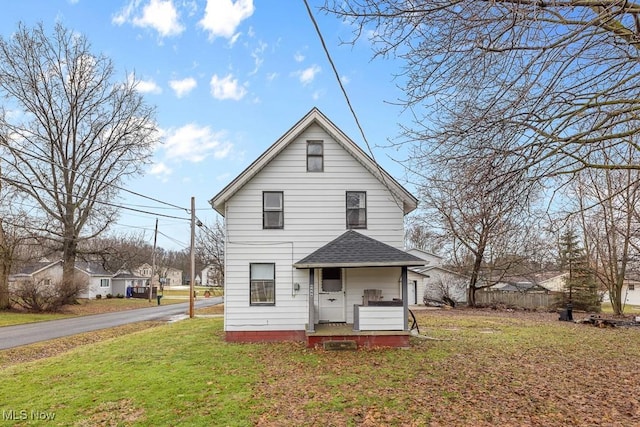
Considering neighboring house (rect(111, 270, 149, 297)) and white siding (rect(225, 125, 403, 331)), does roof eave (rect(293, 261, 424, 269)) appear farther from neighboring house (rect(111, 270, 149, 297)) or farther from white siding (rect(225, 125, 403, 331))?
neighboring house (rect(111, 270, 149, 297))

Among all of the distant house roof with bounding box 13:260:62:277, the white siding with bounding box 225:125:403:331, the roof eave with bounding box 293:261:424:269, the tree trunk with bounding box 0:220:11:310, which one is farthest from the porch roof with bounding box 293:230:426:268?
the distant house roof with bounding box 13:260:62:277

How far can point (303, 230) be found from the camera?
46.2ft

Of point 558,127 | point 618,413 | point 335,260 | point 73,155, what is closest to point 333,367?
point 335,260

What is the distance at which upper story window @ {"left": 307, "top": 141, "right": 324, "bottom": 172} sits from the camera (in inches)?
564

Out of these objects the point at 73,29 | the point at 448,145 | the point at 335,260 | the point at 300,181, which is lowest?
→ the point at 335,260

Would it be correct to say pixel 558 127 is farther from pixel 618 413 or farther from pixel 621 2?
Answer: pixel 618 413

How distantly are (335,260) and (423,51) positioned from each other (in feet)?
26.6

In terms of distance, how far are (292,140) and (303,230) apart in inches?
121

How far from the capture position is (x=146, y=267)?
3821 inches

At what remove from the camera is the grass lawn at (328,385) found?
6.59 m

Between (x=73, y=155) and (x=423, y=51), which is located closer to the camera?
(x=423, y=51)

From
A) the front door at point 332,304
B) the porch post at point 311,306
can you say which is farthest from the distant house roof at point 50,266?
the porch post at point 311,306

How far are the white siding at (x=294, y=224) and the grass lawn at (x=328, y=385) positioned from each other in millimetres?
1222

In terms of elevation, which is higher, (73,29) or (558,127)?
(73,29)
